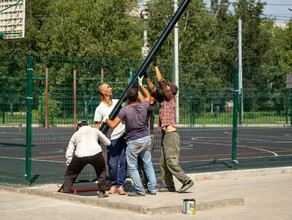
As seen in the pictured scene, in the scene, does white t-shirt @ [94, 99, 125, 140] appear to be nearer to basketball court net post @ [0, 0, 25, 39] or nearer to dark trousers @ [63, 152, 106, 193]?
dark trousers @ [63, 152, 106, 193]

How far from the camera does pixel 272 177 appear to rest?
1764 cm

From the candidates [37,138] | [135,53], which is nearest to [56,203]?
[37,138]

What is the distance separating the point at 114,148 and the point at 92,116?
4.13 metres

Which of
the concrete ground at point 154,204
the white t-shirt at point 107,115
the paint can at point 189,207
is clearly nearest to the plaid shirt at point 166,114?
the white t-shirt at point 107,115

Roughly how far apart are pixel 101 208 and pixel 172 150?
6.73 feet

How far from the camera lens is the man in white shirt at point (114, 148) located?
1395 cm

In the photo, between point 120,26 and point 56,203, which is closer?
point 56,203

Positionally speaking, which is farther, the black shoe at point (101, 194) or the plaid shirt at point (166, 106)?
the plaid shirt at point (166, 106)

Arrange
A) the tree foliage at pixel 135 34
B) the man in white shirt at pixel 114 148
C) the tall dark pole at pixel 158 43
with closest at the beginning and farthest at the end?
the tall dark pole at pixel 158 43 → the man in white shirt at pixel 114 148 → the tree foliage at pixel 135 34

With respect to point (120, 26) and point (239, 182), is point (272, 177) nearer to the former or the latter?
point (239, 182)

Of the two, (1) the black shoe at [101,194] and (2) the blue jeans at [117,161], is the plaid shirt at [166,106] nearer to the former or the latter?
(2) the blue jeans at [117,161]

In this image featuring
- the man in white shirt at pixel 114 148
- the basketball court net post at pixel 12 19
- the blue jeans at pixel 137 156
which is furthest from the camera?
the basketball court net post at pixel 12 19

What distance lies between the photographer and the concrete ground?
38.4ft

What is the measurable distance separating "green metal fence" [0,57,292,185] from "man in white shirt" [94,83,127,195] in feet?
4.77
